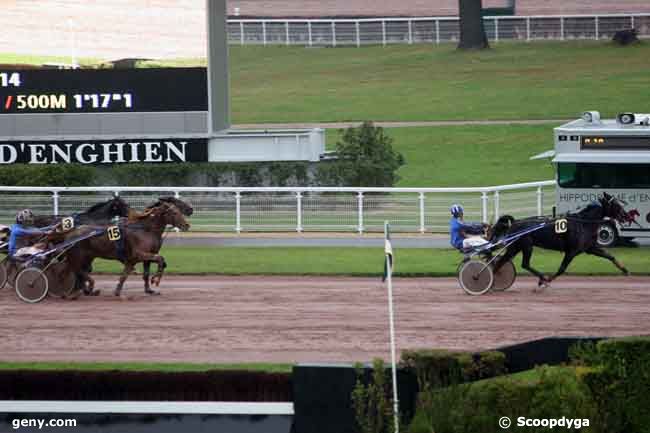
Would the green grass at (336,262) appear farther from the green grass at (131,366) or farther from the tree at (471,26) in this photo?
the tree at (471,26)

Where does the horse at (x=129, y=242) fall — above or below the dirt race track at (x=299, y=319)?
above

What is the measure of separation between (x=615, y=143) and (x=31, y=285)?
9726 millimetres

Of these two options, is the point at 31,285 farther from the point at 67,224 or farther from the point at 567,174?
the point at 567,174

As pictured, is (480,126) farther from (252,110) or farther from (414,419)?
(414,419)

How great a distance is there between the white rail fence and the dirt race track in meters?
3.65

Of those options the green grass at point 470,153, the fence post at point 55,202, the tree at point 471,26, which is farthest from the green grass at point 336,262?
the tree at point 471,26

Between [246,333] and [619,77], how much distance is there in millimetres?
28276

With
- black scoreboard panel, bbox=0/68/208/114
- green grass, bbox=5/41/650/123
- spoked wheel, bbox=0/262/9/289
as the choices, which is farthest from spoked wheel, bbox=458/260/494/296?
green grass, bbox=5/41/650/123

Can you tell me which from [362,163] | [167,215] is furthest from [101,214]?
[362,163]

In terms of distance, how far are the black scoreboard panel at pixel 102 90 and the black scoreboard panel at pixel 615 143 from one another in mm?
Result: 7337

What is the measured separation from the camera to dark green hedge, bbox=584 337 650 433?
9930 mm

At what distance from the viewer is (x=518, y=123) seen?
37406 millimetres

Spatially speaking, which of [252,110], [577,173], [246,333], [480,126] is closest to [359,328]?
[246,333]

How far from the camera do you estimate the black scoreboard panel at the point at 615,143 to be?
2198 cm
